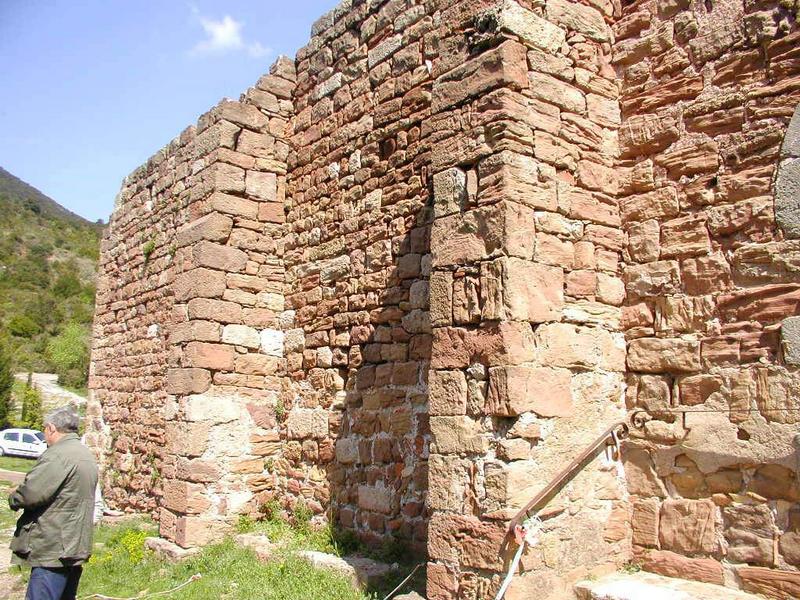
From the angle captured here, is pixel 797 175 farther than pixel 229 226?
No

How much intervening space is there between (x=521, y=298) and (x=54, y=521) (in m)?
3.26

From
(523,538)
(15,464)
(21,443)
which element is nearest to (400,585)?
(523,538)

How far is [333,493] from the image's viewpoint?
238 inches

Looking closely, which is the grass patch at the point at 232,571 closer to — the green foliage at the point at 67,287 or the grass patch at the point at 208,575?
the grass patch at the point at 208,575

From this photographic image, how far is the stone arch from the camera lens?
3620mm

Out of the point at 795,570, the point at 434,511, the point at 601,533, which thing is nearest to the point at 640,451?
the point at 601,533

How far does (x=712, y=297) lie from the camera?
12.8ft

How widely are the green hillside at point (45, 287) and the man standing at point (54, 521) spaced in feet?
96.3

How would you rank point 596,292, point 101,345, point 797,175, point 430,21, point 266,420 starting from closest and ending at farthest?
point 797,175 → point 596,292 → point 430,21 → point 266,420 → point 101,345

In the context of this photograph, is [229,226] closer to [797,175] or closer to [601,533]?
[601,533]

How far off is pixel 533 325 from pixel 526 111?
128cm

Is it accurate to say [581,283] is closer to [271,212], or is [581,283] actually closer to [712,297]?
[712,297]

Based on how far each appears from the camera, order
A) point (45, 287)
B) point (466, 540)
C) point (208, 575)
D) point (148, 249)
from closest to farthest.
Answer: point (466, 540)
point (208, 575)
point (148, 249)
point (45, 287)

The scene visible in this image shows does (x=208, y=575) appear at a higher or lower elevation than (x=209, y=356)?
lower
